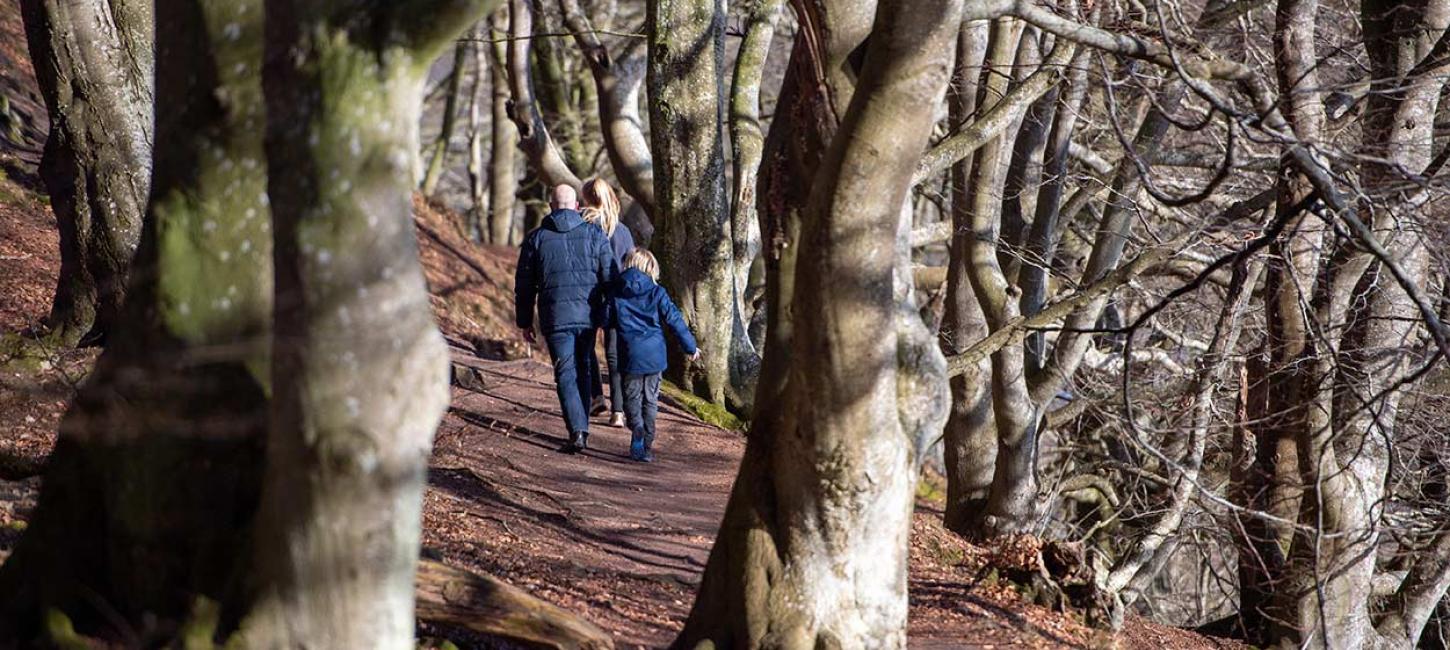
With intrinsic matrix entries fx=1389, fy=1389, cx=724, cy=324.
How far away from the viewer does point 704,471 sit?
33.6 feet

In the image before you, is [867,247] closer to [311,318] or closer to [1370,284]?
[311,318]

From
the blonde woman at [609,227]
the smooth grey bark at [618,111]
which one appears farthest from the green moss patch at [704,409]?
the smooth grey bark at [618,111]

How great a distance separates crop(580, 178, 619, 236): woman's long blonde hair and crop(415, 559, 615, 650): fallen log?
433cm

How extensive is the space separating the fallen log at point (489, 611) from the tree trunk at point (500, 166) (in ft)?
51.3

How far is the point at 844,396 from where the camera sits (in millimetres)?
4969

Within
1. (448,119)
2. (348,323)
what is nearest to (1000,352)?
(348,323)

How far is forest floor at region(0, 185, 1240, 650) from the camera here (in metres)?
6.80

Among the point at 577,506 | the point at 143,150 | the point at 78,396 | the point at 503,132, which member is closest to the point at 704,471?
the point at 577,506

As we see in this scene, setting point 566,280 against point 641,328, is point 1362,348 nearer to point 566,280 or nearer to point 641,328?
point 641,328

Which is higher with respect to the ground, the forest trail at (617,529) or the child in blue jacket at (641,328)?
the child in blue jacket at (641,328)

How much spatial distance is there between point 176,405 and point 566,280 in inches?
185

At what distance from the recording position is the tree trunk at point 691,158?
11648 mm

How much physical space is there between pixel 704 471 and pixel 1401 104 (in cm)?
526

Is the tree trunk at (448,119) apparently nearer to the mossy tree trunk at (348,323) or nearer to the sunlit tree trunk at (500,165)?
the sunlit tree trunk at (500,165)
